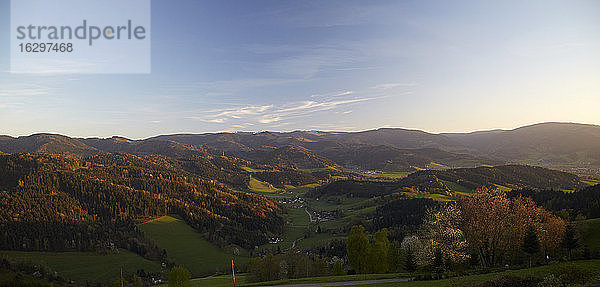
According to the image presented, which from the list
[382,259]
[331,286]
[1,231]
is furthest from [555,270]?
[1,231]

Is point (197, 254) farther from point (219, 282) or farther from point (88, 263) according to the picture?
point (219, 282)

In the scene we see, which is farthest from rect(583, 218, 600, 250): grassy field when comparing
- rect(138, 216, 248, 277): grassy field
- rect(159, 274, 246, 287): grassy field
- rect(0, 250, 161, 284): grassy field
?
rect(0, 250, 161, 284): grassy field

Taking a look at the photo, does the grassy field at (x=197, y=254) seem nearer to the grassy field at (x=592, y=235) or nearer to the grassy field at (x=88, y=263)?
the grassy field at (x=88, y=263)

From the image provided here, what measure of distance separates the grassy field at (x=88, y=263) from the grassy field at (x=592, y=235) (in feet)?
528

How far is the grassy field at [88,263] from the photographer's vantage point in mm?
135375

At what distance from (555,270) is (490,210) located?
16563mm

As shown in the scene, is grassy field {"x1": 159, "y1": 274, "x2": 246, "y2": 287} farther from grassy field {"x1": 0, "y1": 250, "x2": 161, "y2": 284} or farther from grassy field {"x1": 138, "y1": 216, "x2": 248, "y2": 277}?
grassy field {"x1": 0, "y1": 250, "x2": 161, "y2": 284}

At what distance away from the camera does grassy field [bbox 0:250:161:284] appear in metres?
135

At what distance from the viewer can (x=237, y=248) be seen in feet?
621

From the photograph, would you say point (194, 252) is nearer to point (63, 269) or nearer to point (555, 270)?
point (63, 269)

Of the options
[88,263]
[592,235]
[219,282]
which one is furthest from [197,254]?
[592,235]

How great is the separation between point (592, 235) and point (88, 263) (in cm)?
18900

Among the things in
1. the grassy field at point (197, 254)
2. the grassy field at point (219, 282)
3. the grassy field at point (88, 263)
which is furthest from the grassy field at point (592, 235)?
the grassy field at point (88, 263)

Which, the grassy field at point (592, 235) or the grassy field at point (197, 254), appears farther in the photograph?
the grassy field at point (197, 254)
